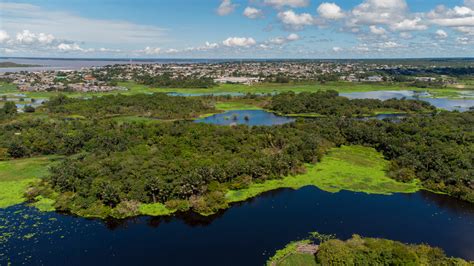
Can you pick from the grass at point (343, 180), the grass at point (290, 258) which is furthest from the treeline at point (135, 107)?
the grass at point (290, 258)

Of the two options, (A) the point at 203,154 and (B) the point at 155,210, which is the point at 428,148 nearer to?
(A) the point at 203,154

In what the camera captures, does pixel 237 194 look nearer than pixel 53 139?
Yes

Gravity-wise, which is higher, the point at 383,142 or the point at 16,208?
the point at 383,142

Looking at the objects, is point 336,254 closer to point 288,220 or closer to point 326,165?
point 288,220

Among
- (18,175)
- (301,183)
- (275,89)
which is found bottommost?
(18,175)

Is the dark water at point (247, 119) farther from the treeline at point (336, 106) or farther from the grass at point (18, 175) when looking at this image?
the grass at point (18, 175)

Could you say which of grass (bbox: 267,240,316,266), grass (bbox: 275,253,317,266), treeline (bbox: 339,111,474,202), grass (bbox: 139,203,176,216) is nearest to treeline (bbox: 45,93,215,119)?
treeline (bbox: 339,111,474,202)

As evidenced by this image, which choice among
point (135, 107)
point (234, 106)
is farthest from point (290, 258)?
point (234, 106)

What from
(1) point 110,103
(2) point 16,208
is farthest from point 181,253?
(1) point 110,103
